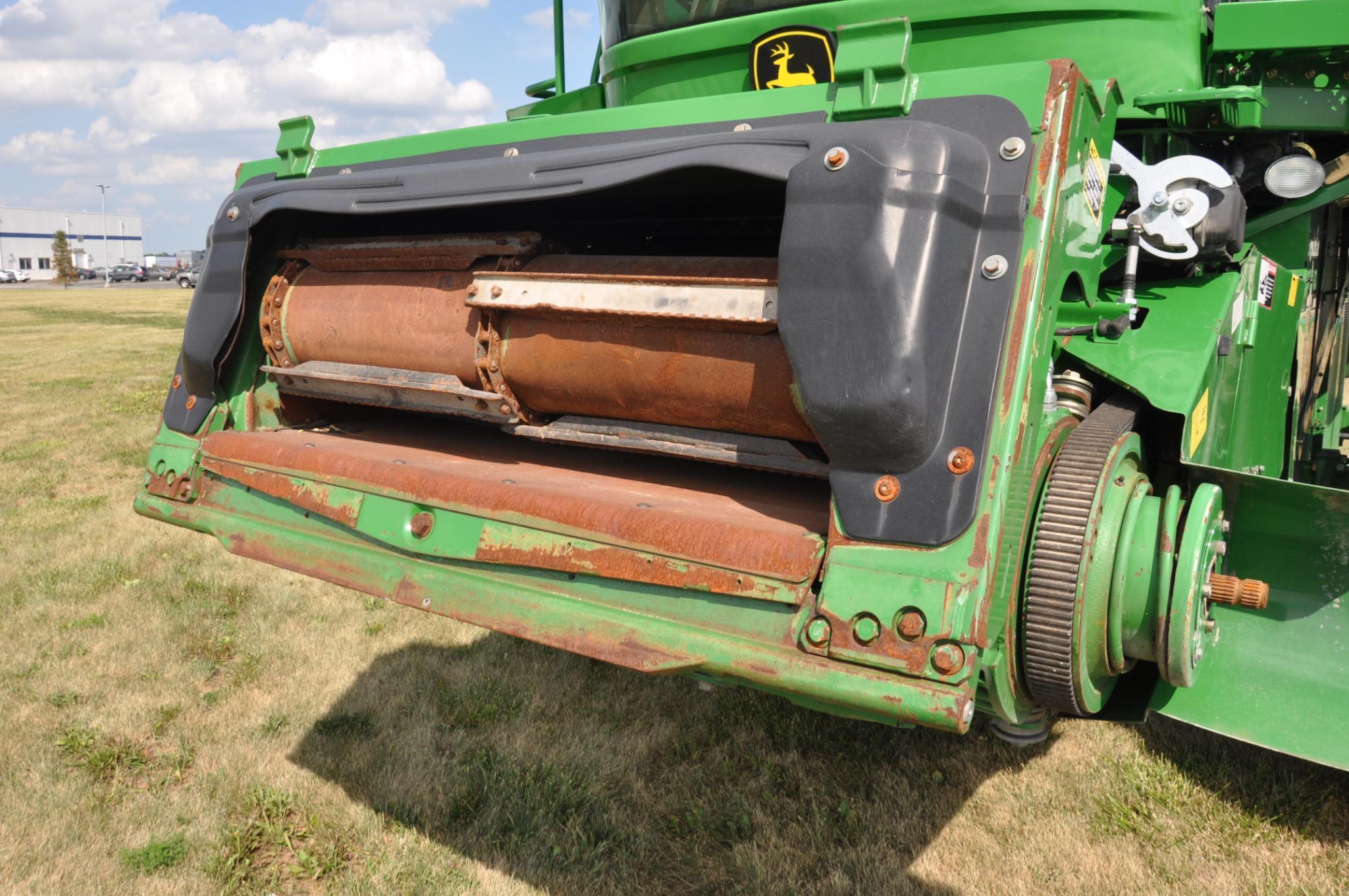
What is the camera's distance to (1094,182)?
6.89 ft

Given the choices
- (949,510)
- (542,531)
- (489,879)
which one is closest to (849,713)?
(949,510)

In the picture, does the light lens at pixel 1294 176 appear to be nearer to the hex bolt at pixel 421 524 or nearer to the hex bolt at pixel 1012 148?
the hex bolt at pixel 1012 148

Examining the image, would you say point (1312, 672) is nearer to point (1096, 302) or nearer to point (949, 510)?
point (1096, 302)

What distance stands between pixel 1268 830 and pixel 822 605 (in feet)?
6.29

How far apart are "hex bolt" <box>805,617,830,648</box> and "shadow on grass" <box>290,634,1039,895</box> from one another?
1.19 meters

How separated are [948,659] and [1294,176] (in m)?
2.03

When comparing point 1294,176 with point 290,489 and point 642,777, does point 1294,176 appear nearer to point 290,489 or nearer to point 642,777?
point 642,777

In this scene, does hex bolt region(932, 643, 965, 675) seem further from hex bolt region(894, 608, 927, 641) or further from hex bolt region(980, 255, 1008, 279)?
hex bolt region(980, 255, 1008, 279)

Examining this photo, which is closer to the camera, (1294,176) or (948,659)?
(948,659)

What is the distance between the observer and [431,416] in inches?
129

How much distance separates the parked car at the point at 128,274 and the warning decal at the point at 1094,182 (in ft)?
181

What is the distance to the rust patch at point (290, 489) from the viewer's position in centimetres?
242

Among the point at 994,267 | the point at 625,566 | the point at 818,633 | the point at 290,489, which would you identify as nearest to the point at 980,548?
the point at 818,633

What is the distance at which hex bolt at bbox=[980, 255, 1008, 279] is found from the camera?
1.79 m
